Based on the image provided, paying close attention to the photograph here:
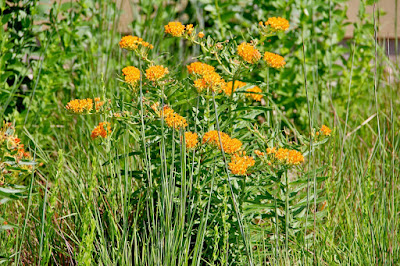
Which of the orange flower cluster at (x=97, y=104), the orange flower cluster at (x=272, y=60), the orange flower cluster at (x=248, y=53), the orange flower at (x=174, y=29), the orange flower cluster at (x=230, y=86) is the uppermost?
the orange flower at (x=174, y=29)

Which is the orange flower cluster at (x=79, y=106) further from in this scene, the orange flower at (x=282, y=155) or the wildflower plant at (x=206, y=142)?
the orange flower at (x=282, y=155)

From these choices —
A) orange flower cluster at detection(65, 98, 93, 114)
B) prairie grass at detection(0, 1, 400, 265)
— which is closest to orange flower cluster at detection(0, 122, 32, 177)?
prairie grass at detection(0, 1, 400, 265)

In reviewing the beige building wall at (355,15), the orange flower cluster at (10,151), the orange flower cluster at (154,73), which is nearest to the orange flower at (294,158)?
the orange flower cluster at (154,73)

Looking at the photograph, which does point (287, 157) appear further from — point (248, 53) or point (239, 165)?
point (248, 53)

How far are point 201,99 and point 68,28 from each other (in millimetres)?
1485

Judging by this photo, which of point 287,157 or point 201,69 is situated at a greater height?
point 201,69

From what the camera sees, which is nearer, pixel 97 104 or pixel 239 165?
pixel 239 165

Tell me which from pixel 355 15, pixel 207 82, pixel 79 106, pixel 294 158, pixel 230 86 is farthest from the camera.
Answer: pixel 355 15

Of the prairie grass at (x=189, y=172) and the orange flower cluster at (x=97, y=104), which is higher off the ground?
the orange flower cluster at (x=97, y=104)

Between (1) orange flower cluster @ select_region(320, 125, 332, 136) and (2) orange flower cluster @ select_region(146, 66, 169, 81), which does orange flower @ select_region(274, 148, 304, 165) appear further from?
(2) orange flower cluster @ select_region(146, 66, 169, 81)

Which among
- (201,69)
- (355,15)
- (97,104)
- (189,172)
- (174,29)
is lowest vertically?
(189,172)

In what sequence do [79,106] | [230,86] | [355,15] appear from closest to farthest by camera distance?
1. [79,106]
2. [230,86]
3. [355,15]

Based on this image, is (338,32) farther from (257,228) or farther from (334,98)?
(257,228)

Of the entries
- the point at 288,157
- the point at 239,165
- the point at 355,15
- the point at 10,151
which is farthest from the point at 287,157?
the point at 355,15
